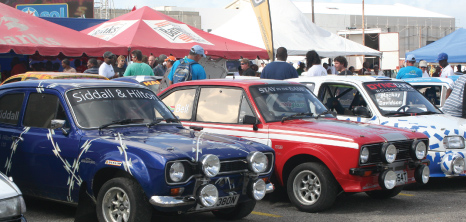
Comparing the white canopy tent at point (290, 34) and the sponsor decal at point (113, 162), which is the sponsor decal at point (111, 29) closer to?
the white canopy tent at point (290, 34)

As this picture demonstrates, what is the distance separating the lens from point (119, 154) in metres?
5.58

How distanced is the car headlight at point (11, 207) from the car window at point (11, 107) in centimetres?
226

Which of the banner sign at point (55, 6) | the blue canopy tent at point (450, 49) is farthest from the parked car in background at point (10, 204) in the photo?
the banner sign at point (55, 6)

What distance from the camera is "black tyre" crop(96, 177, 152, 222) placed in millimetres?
5406

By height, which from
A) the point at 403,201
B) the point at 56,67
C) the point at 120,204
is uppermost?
the point at 56,67

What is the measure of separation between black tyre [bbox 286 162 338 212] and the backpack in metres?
3.63

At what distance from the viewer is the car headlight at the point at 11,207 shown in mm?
4562

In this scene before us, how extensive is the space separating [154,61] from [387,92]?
29.6ft

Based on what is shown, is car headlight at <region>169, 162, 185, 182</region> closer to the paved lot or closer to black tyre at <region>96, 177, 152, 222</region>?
black tyre at <region>96, 177, 152, 222</region>

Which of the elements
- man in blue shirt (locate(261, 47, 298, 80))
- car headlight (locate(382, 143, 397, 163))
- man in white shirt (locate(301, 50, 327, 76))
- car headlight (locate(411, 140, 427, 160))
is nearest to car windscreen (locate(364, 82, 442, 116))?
car headlight (locate(411, 140, 427, 160))

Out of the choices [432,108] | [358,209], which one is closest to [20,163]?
[358,209]

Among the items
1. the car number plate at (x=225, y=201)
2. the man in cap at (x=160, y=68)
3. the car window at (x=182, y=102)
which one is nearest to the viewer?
the car number plate at (x=225, y=201)

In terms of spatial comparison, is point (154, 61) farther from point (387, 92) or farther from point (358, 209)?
point (358, 209)

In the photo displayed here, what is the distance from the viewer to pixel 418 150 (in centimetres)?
734
